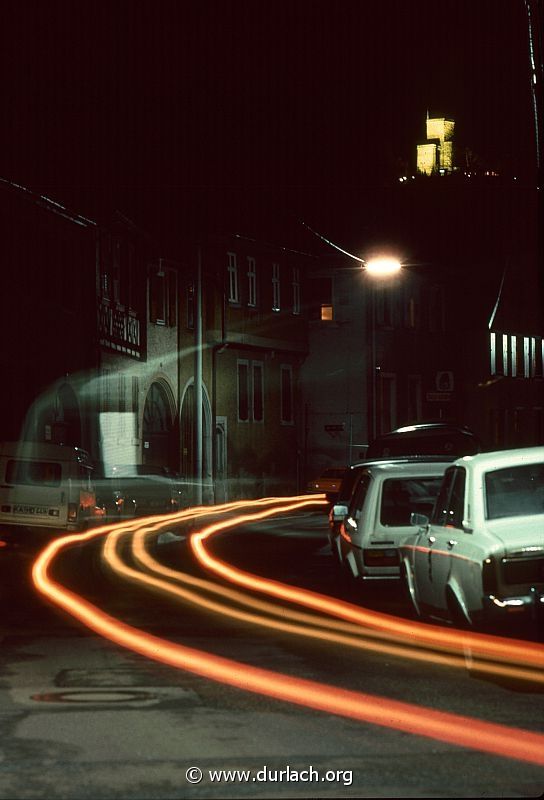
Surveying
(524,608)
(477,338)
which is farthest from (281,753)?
(477,338)

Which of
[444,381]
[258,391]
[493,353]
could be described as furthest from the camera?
[493,353]

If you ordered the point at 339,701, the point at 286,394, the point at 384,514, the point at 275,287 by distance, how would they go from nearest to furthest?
the point at 339,701
the point at 384,514
the point at 275,287
the point at 286,394

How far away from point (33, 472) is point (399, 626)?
1715 centimetres

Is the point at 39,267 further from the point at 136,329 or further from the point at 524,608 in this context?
the point at 524,608

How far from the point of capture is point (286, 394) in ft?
213

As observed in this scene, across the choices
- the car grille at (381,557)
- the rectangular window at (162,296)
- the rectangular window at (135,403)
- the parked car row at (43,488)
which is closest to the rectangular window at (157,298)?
the rectangular window at (162,296)

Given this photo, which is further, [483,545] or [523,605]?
[483,545]

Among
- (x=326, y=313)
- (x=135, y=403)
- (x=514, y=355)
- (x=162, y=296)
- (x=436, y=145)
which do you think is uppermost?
(x=436, y=145)

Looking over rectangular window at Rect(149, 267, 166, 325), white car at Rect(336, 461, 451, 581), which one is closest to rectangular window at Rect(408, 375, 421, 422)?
rectangular window at Rect(149, 267, 166, 325)

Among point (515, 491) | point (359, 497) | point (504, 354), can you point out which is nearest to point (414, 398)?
point (504, 354)

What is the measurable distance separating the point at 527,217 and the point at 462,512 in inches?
2982

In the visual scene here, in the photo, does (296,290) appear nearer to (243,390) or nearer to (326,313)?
(326,313)

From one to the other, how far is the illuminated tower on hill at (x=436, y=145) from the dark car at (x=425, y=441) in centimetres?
11537

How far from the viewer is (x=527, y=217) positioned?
87.7m
